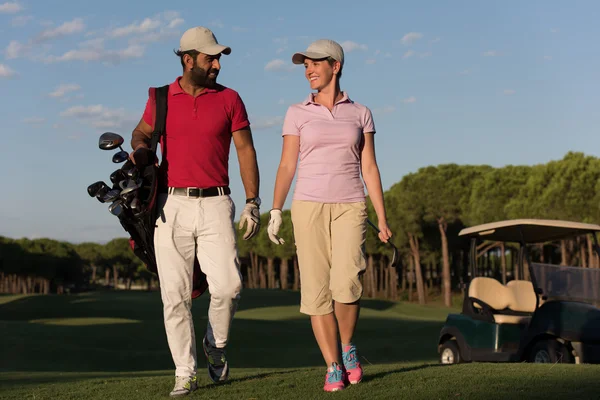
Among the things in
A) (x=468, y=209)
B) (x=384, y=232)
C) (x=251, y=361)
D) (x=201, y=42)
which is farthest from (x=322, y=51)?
(x=468, y=209)

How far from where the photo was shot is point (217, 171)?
6.87 metres

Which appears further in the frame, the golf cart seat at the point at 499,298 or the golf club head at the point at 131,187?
the golf cart seat at the point at 499,298

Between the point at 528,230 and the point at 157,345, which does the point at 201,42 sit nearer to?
the point at 528,230

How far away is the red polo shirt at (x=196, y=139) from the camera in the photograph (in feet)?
22.4

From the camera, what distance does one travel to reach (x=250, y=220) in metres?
6.81

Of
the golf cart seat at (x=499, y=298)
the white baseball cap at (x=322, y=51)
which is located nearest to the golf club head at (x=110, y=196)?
the white baseball cap at (x=322, y=51)

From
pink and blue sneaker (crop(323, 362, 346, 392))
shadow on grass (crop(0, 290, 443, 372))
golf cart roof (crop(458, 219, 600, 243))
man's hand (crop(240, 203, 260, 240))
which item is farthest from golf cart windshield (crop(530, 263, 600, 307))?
shadow on grass (crop(0, 290, 443, 372))

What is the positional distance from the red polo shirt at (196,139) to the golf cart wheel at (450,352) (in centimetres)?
756

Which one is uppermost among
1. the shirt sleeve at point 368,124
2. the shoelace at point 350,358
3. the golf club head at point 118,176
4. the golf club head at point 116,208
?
the shirt sleeve at point 368,124

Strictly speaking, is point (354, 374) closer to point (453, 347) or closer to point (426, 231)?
point (453, 347)

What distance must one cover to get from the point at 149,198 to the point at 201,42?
134cm

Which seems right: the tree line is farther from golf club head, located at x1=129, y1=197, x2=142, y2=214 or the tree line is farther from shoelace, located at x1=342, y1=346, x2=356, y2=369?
golf club head, located at x1=129, y1=197, x2=142, y2=214

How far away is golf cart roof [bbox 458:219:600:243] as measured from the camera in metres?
12.4

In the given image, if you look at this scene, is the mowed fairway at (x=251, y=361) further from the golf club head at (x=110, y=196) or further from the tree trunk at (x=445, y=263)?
the tree trunk at (x=445, y=263)
